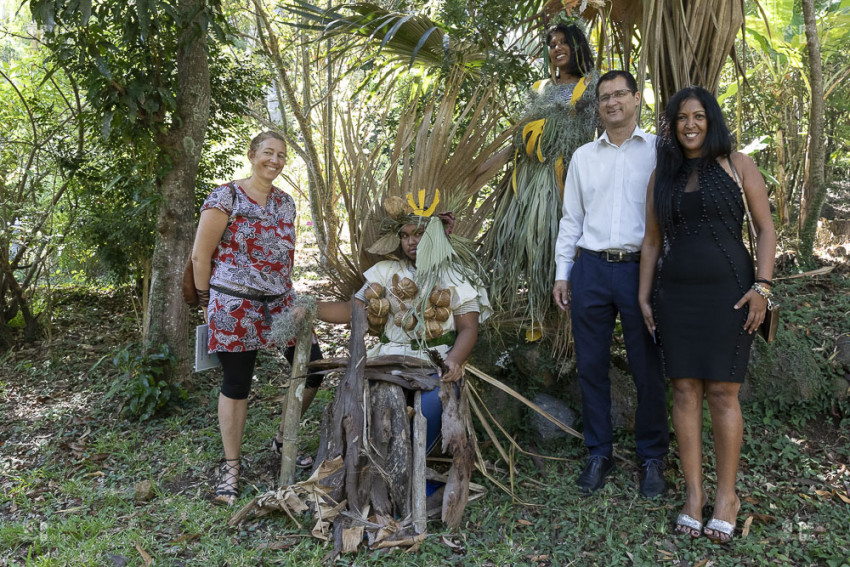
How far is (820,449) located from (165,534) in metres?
2.95

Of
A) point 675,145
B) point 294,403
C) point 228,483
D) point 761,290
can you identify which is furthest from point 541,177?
point 228,483

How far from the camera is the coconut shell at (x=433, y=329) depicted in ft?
9.23

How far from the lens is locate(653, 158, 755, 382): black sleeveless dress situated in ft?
7.79

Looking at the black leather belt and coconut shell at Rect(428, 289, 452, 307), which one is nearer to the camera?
the black leather belt

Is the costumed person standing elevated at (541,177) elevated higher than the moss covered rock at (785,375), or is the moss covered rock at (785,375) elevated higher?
the costumed person standing elevated at (541,177)

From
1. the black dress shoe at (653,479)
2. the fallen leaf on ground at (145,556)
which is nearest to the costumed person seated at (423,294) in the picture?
the black dress shoe at (653,479)

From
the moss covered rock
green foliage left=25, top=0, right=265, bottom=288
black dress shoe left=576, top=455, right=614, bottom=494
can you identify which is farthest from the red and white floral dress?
the moss covered rock

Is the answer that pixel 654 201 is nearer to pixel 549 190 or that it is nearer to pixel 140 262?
pixel 549 190

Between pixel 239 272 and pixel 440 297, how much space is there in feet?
2.88

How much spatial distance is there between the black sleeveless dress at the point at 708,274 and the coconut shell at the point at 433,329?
93 cm

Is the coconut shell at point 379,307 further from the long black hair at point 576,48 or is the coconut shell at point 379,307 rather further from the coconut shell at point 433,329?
the long black hair at point 576,48

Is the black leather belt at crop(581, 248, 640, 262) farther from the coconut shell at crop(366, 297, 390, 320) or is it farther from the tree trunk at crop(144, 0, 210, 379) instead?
the tree trunk at crop(144, 0, 210, 379)

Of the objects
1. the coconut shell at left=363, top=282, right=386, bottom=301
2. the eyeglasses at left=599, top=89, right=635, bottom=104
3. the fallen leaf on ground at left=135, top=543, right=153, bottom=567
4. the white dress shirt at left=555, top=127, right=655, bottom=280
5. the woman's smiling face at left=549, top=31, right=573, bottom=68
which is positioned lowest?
the fallen leaf on ground at left=135, top=543, right=153, bottom=567

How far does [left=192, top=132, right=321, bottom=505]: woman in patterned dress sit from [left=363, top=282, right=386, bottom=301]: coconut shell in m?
0.42
